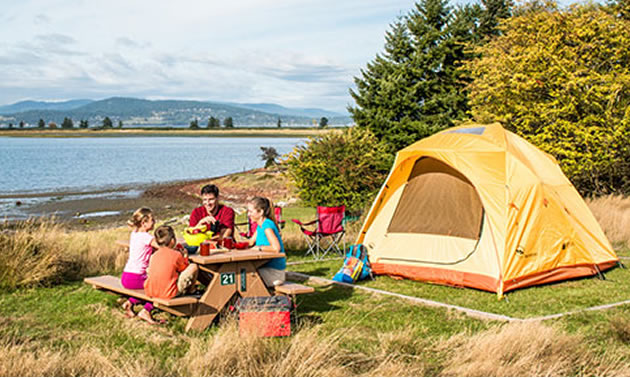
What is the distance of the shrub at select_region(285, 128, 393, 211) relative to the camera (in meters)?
14.7

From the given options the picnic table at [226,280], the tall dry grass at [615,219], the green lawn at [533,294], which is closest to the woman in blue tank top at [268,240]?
the picnic table at [226,280]

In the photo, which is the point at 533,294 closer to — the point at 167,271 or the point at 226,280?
the point at 226,280

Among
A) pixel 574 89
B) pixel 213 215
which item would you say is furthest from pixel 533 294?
pixel 574 89

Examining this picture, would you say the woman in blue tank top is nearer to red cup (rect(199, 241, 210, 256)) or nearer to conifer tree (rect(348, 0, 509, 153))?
red cup (rect(199, 241, 210, 256))

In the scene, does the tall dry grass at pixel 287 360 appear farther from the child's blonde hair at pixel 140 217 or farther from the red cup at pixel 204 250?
the child's blonde hair at pixel 140 217

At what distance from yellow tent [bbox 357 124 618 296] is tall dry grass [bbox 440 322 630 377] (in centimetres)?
212

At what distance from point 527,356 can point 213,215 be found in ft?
13.6

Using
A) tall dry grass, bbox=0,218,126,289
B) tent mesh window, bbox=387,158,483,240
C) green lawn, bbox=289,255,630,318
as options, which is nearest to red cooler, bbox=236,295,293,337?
green lawn, bbox=289,255,630,318

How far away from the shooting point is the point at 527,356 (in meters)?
4.22

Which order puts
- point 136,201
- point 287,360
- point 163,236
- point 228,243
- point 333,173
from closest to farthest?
1. point 287,360
2. point 163,236
3. point 228,243
4. point 333,173
5. point 136,201

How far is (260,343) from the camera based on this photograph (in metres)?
4.45

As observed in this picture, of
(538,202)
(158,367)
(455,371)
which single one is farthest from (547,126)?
(158,367)

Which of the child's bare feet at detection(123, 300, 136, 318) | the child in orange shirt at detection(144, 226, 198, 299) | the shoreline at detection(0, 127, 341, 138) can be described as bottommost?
the shoreline at detection(0, 127, 341, 138)

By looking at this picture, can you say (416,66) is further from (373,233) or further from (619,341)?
(619,341)
